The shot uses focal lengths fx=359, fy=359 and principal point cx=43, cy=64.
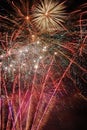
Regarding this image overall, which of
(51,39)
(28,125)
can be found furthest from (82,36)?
(28,125)

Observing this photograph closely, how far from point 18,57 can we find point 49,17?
2.33 m

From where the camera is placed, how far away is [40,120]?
11195mm

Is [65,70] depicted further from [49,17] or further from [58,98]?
[49,17]

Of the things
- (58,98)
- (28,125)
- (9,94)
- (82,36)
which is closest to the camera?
(82,36)

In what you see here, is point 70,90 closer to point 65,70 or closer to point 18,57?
point 65,70

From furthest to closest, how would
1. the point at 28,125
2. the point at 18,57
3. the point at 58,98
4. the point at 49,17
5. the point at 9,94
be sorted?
the point at 58,98
the point at 9,94
the point at 28,125
the point at 18,57
the point at 49,17

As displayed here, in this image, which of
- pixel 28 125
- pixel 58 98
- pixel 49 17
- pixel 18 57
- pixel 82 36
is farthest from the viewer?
pixel 58 98

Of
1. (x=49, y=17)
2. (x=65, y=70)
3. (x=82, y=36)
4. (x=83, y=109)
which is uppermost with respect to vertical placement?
(x=49, y=17)

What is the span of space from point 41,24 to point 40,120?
13.5ft

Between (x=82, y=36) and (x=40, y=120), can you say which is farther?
(x=40, y=120)

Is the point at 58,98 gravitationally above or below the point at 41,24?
below

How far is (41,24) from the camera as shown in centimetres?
803

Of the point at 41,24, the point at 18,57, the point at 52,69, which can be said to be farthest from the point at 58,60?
the point at 41,24

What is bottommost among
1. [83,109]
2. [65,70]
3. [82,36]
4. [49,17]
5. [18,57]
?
[83,109]
